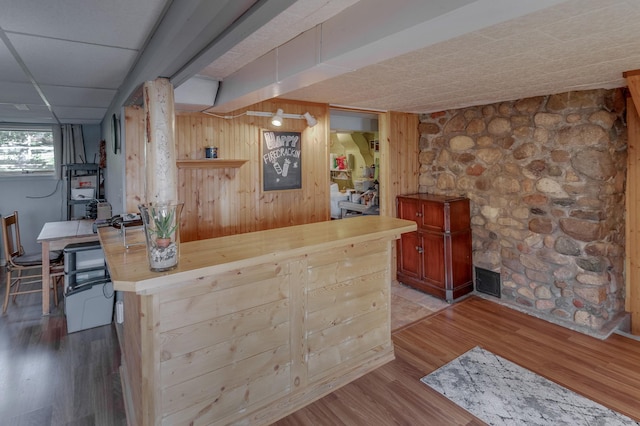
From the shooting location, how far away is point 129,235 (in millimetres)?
2377

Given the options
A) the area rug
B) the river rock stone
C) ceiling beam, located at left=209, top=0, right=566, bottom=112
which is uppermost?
ceiling beam, located at left=209, top=0, right=566, bottom=112

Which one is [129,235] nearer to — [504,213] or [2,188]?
[504,213]

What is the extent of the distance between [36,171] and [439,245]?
5984mm

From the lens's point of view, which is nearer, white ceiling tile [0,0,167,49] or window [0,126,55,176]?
white ceiling tile [0,0,167,49]

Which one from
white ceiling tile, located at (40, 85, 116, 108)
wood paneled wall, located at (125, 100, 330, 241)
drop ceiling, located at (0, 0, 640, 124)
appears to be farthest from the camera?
wood paneled wall, located at (125, 100, 330, 241)

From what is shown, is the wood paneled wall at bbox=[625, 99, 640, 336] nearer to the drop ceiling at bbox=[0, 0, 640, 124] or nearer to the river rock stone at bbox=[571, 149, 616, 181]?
the river rock stone at bbox=[571, 149, 616, 181]

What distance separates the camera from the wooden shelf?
10.3 ft

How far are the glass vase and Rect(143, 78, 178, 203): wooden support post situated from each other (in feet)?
1.53

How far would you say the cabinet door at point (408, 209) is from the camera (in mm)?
4261

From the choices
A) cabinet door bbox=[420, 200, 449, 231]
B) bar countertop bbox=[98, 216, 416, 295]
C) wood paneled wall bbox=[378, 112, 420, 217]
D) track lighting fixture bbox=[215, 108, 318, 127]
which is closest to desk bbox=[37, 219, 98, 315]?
bar countertop bbox=[98, 216, 416, 295]

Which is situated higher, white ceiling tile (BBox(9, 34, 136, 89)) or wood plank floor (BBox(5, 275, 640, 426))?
white ceiling tile (BBox(9, 34, 136, 89))

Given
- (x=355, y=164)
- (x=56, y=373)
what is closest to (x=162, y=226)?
(x=56, y=373)

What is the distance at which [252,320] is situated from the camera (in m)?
2.05

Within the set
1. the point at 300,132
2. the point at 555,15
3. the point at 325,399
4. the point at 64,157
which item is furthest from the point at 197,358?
the point at 64,157
